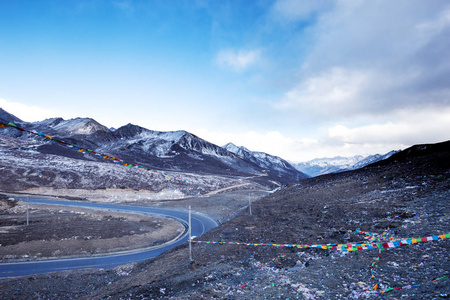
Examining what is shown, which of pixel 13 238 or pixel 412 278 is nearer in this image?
pixel 412 278

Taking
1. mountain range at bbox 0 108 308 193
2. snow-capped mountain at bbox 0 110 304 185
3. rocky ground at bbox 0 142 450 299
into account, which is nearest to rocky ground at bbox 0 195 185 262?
rocky ground at bbox 0 142 450 299

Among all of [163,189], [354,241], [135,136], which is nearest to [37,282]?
[354,241]

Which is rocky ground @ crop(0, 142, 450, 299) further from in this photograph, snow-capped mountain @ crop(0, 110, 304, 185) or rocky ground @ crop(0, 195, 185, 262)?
snow-capped mountain @ crop(0, 110, 304, 185)

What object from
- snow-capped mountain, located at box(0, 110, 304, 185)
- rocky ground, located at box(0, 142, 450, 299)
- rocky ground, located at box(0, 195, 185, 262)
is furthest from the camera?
snow-capped mountain, located at box(0, 110, 304, 185)

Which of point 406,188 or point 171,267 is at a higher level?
point 406,188

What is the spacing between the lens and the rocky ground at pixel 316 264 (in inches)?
300

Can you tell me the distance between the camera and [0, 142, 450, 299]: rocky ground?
25.0 ft

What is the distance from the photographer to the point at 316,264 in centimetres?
Result: 1008

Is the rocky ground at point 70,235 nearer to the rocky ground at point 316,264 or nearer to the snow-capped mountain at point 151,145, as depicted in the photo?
the rocky ground at point 316,264

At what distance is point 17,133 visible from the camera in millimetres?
150500

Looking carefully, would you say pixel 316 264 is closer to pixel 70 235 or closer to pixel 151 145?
pixel 70 235

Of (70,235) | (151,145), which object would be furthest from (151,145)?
(70,235)

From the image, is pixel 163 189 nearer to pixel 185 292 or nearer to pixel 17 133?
pixel 185 292

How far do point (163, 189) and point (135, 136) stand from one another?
133845 millimetres
